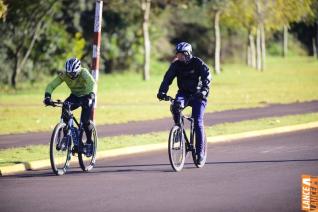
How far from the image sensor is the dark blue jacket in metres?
12.9

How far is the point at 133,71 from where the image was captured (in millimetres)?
59750

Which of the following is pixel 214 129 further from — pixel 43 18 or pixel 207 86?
pixel 43 18

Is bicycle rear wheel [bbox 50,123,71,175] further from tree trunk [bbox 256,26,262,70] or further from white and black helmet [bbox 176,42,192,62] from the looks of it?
tree trunk [bbox 256,26,262,70]

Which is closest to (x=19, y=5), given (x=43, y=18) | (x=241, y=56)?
(x=43, y=18)

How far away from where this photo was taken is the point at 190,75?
13.1m

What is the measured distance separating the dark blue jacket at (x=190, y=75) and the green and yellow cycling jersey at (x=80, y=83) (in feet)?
3.46

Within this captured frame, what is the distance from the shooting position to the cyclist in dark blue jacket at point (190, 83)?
12859 millimetres

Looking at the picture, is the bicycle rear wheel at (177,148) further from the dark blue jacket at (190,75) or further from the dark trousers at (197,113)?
the dark blue jacket at (190,75)

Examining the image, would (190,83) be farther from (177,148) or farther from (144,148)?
(144,148)

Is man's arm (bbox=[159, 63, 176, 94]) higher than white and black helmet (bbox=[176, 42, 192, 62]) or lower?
lower

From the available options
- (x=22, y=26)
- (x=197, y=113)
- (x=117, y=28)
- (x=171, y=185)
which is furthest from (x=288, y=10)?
(x=171, y=185)

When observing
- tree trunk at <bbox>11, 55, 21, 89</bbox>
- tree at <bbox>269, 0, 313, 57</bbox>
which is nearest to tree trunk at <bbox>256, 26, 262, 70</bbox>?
tree at <bbox>269, 0, 313, 57</bbox>

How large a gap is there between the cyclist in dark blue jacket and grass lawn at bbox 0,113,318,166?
8.89 feet

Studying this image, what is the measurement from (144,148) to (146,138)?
60.5 inches
